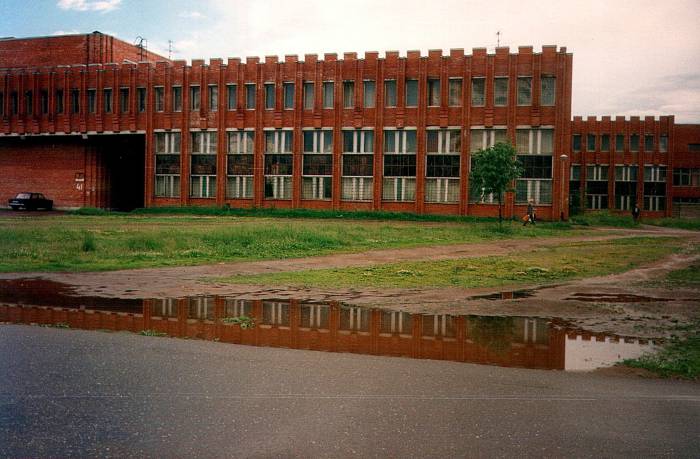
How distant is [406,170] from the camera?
50.7 m

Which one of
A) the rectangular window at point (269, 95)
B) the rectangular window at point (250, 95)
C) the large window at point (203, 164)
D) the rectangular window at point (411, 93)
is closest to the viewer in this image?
the rectangular window at point (411, 93)

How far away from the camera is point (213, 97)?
181ft

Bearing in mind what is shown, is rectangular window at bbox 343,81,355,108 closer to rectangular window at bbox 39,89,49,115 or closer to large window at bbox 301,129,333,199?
large window at bbox 301,129,333,199

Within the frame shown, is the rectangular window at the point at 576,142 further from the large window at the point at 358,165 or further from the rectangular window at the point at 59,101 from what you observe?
the rectangular window at the point at 59,101

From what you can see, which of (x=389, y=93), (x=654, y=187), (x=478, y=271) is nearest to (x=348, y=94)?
(x=389, y=93)

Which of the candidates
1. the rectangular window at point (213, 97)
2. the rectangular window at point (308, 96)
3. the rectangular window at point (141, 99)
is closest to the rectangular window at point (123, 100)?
the rectangular window at point (141, 99)

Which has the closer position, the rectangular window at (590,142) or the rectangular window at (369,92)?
the rectangular window at (369,92)

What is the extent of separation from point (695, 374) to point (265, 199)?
155 feet

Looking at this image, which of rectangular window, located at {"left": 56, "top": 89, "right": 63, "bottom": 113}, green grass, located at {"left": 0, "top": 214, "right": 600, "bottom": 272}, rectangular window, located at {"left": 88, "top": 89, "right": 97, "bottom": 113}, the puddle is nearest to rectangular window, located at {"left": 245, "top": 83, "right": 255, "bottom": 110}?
rectangular window, located at {"left": 88, "top": 89, "right": 97, "bottom": 113}

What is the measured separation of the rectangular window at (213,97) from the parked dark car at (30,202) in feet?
57.6

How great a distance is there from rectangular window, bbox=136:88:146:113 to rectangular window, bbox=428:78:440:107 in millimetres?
24780

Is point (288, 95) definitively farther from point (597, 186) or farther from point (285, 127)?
point (597, 186)

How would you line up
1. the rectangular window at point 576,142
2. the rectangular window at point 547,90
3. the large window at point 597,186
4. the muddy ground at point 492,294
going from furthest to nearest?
1. the rectangular window at point 576,142
2. the large window at point 597,186
3. the rectangular window at point 547,90
4. the muddy ground at point 492,294

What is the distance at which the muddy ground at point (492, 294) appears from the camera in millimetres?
12117
